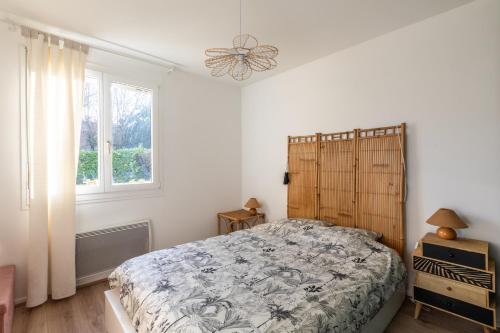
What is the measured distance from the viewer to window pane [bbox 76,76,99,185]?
2629 millimetres

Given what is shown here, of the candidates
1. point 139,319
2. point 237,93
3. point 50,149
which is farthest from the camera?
point 237,93

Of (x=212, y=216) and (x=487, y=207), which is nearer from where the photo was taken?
(x=487, y=207)

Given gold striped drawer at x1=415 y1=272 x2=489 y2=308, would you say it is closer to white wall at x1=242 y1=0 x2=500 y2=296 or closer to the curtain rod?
white wall at x1=242 y1=0 x2=500 y2=296

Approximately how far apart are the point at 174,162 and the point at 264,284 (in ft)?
7.33

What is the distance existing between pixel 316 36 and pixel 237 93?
6.13 feet

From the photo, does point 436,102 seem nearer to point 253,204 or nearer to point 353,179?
point 353,179

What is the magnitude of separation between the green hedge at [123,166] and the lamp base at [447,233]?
318cm

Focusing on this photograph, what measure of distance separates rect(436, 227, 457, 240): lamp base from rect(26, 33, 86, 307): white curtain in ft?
11.2

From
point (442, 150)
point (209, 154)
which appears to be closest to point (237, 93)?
point (209, 154)

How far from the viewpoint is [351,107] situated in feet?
8.89

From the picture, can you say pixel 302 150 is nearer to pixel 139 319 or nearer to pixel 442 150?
pixel 442 150

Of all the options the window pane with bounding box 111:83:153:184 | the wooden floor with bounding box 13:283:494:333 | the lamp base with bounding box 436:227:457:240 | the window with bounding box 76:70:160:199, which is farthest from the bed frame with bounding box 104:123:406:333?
the window pane with bounding box 111:83:153:184

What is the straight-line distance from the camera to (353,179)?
2.65 m

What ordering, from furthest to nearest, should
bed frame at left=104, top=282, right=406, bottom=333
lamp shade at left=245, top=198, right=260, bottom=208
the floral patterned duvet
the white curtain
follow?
lamp shade at left=245, top=198, right=260, bottom=208, the white curtain, bed frame at left=104, top=282, right=406, bottom=333, the floral patterned duvet
